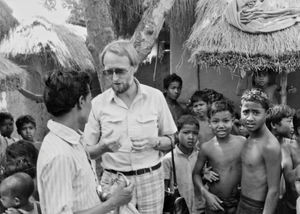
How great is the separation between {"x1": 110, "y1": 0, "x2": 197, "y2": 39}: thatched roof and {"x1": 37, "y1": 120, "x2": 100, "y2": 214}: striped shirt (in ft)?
14.2

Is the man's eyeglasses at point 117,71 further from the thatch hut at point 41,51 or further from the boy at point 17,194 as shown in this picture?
the thatch hut at point 41,51

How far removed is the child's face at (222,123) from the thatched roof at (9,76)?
2.89 metres

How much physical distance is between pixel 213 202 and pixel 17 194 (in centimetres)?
156

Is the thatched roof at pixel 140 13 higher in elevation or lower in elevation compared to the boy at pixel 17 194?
higher

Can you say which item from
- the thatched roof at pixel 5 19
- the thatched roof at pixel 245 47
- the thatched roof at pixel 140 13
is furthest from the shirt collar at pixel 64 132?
the thatched roof at pixel 5 19

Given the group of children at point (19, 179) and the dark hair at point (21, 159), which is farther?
the dark hair at point (21, 159)

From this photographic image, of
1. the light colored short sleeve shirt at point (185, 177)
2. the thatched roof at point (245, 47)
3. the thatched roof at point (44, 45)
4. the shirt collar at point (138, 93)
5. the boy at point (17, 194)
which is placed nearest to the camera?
the boy at point (17, 194)

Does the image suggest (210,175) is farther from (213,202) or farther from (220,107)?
(220,107)

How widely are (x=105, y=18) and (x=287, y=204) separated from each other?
2769 millimetres

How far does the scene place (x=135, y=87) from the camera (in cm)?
352

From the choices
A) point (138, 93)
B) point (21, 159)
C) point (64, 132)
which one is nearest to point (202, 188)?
point (138, 93)

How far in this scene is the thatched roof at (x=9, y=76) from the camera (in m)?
5.61

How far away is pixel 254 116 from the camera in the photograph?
3.54m

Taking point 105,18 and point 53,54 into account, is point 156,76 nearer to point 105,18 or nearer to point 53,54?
point 53,54
